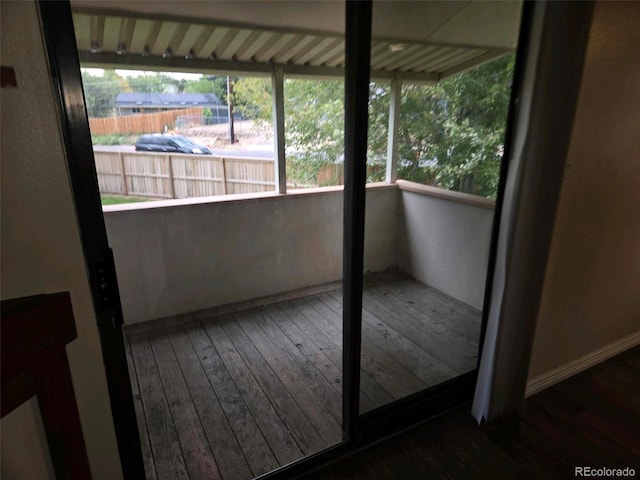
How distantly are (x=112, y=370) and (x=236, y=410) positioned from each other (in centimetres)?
109

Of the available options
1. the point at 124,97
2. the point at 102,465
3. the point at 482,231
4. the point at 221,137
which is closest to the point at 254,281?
the point at 221,137

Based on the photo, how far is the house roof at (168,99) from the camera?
2.51 m

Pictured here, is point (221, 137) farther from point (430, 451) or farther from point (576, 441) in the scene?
point (576, 441)

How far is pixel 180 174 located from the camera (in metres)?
3.01

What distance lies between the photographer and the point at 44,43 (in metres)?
0.81

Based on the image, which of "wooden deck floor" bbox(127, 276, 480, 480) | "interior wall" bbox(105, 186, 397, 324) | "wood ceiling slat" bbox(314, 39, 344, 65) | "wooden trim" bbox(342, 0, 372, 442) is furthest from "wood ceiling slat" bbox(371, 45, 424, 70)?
"wood ceiling slat" bbox(314, 39, 344, 65)

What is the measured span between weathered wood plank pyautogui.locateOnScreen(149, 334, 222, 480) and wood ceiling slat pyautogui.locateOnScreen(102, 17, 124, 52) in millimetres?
2008

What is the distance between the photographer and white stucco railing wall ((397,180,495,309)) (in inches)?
83.1

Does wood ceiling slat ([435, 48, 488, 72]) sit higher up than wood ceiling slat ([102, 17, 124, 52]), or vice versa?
wood ceiling slat ([102, 17, 124, 52])

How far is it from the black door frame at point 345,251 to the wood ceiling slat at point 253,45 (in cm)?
179

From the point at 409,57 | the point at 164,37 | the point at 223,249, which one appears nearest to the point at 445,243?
the point at 409,57

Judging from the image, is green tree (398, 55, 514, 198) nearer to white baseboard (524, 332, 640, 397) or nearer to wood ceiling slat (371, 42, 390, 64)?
wood ceiling slat (371, 42, 390, 64)

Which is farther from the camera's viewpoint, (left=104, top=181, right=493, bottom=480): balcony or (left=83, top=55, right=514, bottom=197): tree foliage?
(left=104, top=181, right=493, bottom=480): balcony

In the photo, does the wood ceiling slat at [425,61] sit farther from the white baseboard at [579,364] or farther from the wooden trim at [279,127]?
the white baseboard at [579,364]
